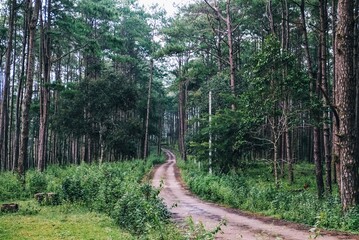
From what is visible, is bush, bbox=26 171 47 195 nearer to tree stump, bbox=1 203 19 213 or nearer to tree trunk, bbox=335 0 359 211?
tree stump, bbox=1 203 19 213

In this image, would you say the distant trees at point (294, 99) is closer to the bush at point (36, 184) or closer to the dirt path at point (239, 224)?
the dirt path at point (239, 224)

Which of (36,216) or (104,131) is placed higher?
(104,131)

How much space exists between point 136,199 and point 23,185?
9333mm

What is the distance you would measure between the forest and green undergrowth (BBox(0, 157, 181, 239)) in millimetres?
594

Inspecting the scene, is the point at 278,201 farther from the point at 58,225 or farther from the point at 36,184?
the point at 36,184

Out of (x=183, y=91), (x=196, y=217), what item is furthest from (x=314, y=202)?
(x=183, y=91)

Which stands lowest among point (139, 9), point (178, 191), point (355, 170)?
point (178, 191)

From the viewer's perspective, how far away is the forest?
14961 mm

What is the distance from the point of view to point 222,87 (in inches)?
1126

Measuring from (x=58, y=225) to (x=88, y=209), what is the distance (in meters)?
3.21

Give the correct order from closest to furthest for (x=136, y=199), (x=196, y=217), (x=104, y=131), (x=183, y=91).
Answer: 1. (x=136, y=199)
2. (x=196, y=217)
3. (x=104, y=131)
4. (x=183, y=91)

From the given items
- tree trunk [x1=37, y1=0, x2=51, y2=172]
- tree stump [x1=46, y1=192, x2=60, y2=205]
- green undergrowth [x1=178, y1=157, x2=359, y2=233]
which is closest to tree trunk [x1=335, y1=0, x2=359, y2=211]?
green undergrowth [x1=178, y1=157, x2=359, y2=233]

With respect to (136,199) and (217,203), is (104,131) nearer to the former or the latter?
(217,203)

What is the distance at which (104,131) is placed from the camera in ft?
128
